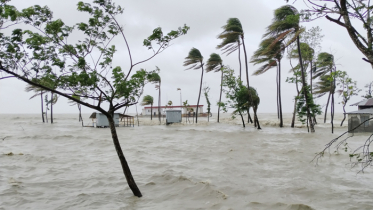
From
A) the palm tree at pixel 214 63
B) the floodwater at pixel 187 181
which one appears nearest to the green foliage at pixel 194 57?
→ the palm tree at pixel 214 63

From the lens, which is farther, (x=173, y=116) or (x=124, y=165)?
(x=173, y=116)

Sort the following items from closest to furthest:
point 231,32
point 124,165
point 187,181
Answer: point 124,165 < point 187,181 < point 231,32

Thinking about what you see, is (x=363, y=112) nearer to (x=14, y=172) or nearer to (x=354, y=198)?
(x=354, y=198)

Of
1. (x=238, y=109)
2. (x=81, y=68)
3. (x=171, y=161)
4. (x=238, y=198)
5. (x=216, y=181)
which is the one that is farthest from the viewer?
(x=238, y=109)

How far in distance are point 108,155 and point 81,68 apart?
6132mm

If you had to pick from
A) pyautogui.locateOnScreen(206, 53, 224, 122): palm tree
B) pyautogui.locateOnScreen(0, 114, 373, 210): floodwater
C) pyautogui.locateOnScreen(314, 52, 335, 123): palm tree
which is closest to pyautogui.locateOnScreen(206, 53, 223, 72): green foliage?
pyautogui.locateOnScreen(206, 53, 224, 122): palm tree

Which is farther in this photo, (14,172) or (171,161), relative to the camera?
(171,161)

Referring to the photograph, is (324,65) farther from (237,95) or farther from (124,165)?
(124,165)

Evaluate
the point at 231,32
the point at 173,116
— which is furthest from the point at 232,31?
the point at 173,116

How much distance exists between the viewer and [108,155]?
35.2 feet

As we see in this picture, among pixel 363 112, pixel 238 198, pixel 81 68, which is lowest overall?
pixel 238 198

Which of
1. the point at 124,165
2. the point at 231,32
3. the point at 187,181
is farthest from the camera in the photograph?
the point at 231,32

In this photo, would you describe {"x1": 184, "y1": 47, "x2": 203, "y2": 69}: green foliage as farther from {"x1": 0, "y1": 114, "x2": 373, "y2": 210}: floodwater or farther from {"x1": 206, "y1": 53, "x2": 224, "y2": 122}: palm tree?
{"x1": 0, "y1": 114, "x2": 373, "y2": 210}: floodwater

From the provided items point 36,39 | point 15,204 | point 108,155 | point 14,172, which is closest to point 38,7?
point 36,39
